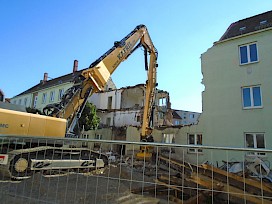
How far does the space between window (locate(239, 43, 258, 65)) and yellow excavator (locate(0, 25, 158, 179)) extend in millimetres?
6836

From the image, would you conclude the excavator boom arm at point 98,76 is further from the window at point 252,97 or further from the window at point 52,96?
the window at point 52,96

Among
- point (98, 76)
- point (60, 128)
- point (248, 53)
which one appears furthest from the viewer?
point (248, 53)

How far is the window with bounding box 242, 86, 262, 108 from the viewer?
15.3 m

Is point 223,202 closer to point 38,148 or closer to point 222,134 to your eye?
point 38,148

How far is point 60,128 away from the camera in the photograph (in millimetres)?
9289

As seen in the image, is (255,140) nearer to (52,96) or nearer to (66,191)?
(66,191)

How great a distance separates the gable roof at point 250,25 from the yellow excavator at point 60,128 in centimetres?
720

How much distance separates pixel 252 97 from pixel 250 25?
6221 millimetres

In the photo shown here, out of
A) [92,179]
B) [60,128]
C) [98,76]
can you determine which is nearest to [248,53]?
[98,76]

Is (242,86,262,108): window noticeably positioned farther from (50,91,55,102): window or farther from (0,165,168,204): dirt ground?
(50,91,55,102): window

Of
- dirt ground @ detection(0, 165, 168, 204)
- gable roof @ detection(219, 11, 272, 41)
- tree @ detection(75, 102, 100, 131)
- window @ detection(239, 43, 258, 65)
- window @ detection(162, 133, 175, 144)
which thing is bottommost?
dirt ground @ detection(0, 165, 168, 204)

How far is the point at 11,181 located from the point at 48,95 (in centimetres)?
3783

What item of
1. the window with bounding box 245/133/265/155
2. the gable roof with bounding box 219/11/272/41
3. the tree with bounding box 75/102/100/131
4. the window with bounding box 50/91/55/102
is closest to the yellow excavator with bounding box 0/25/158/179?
the window with bounding box 245/133/265/155

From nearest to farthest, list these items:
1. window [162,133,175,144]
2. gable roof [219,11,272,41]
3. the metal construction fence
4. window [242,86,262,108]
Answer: the metal construction fence → window [242,86,262,108] → gable roof [219,11,272,41] → window [162,133,175,144]
